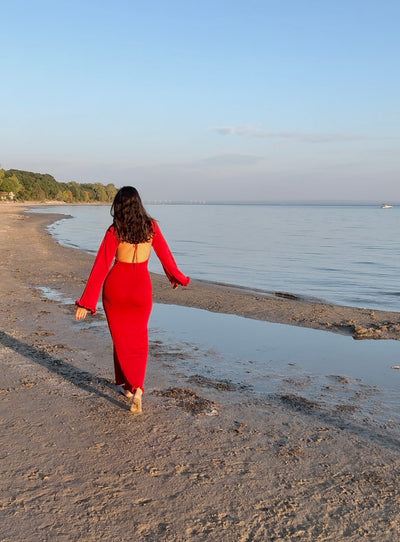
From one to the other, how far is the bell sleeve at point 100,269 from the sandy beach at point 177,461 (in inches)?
37.3

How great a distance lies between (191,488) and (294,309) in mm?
7654

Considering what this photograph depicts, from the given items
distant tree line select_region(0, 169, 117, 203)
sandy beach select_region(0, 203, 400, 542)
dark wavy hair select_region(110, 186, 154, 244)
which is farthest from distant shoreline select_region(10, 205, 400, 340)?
distant tree line select_region(0, 169, 117, 203)

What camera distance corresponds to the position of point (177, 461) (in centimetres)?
367

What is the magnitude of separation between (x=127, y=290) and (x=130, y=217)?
0.68m

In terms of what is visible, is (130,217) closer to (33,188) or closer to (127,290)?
(127,290)

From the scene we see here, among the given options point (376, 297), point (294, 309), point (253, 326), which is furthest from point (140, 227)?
point (376, 297)

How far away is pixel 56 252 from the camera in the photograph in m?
21.2

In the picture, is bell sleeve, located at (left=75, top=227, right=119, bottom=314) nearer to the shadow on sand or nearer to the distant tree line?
the shadow on sand

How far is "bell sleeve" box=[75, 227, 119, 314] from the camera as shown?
15.8ft

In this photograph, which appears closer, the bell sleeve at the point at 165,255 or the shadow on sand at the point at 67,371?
the bell sleeve at the point at 165,255

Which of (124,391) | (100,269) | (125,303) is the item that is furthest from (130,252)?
(124,391)

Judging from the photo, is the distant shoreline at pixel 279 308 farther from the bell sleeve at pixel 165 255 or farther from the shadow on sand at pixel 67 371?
the shadow on sand at pixel 67 371

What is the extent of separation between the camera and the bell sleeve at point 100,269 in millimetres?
4801

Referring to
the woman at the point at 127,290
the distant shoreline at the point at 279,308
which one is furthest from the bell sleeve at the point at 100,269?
the distant shoreline at the point at 279,308
